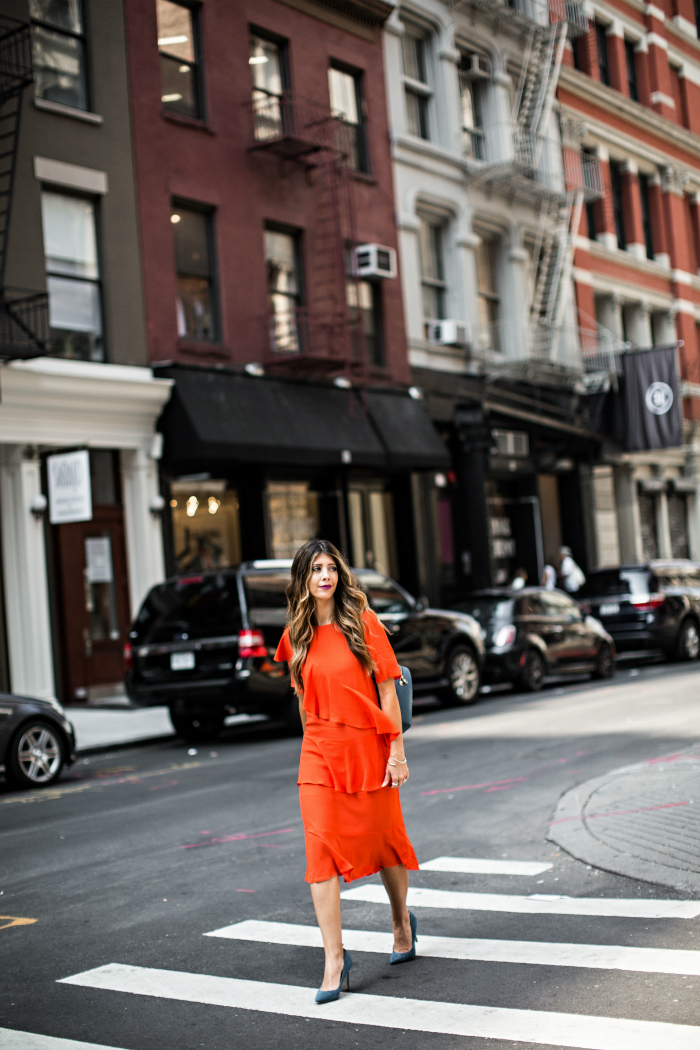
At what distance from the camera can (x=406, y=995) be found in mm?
4715

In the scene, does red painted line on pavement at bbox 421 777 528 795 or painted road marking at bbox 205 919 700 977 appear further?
red painted line on pavement at bbox 421 777 528 795

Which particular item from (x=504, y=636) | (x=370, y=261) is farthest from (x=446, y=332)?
(x=504, y=636)

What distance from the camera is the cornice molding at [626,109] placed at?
3138 cm

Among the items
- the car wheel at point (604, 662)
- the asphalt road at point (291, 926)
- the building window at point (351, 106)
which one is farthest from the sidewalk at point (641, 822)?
the building window at point (351, 106)

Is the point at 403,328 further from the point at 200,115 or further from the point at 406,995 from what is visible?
the point at 406,995

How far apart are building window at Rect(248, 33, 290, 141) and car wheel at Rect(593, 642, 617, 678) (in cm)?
1076

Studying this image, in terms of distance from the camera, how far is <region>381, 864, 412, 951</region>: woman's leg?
502 cm

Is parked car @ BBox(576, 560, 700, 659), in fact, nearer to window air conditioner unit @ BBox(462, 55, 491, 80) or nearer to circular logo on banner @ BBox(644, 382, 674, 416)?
circular logo on banner @ BBox(644, 382, 674, 416)

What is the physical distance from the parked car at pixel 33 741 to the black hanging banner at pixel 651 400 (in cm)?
2188

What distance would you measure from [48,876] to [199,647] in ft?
20.5

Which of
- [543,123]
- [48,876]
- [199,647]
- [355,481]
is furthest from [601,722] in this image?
[543,123]

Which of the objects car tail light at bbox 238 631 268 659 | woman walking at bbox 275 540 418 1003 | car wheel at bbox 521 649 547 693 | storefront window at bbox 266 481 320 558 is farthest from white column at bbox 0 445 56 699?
woman walking at bbox 275 540 418 1003

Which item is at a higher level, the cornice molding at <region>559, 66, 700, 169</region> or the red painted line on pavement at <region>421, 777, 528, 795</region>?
the cornice molding at <region>559, 66, 700, 169</region>

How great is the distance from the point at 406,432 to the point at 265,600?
1048cm
